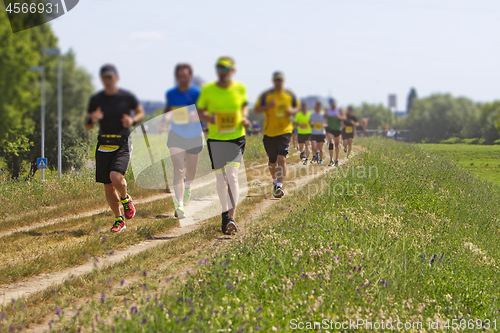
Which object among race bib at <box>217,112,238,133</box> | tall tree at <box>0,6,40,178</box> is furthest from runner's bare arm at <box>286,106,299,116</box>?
tall tree at <box>0,6,40,178</box>

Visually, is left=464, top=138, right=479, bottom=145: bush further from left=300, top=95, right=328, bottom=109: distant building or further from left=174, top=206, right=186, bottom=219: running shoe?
left=300, top=95, right=328, bottom=109: distant building

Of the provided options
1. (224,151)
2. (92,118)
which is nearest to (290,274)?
(224,151)

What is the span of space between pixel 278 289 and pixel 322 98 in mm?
2672

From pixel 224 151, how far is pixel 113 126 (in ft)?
5.71

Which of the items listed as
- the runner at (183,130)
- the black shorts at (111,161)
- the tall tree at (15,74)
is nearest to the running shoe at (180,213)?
the runner at (183,130)

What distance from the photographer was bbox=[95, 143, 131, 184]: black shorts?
7.27m

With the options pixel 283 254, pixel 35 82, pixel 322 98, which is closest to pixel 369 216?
pixel 283 254

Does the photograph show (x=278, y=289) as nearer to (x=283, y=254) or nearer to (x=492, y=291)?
(x=283, y=254)

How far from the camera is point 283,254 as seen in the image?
6.33 metres

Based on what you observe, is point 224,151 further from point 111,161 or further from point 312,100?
point 312,100

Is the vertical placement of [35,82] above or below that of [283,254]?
above

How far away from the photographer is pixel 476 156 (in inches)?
1439

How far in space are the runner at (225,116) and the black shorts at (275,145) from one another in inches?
16.7

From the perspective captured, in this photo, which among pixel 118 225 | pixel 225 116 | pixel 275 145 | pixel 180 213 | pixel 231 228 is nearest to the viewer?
pixel 225 116
